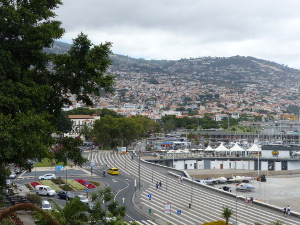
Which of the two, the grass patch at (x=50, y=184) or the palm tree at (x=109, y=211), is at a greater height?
the palm tree at (x=109, y=211)

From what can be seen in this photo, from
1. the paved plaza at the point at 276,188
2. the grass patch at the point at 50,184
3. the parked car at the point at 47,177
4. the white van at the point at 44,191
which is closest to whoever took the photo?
the white van at the point at 44,191

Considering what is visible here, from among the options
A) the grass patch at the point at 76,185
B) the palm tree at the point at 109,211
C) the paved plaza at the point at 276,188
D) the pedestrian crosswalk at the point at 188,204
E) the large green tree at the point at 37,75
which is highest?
the large green tree at the point at 37,75

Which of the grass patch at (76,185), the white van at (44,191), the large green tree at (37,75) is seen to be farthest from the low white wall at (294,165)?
the large green tree at (37,75)

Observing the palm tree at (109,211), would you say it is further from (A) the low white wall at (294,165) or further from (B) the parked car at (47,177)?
(A) the low white wall at (294,165)

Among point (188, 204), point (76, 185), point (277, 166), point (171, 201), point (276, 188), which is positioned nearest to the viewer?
point (188, 204)

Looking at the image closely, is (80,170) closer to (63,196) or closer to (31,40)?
(63,196)

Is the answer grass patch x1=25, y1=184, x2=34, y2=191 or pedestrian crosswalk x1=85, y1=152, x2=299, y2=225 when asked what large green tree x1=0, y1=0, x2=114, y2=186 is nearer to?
pedestrian crosswalk x1=85, y1=152, x2=299, y2=225

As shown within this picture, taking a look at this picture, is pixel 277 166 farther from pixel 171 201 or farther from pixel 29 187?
pixel 29 187

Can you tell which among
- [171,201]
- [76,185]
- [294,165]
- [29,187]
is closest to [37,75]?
[171,201]

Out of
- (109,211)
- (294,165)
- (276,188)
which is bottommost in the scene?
(276,188)
